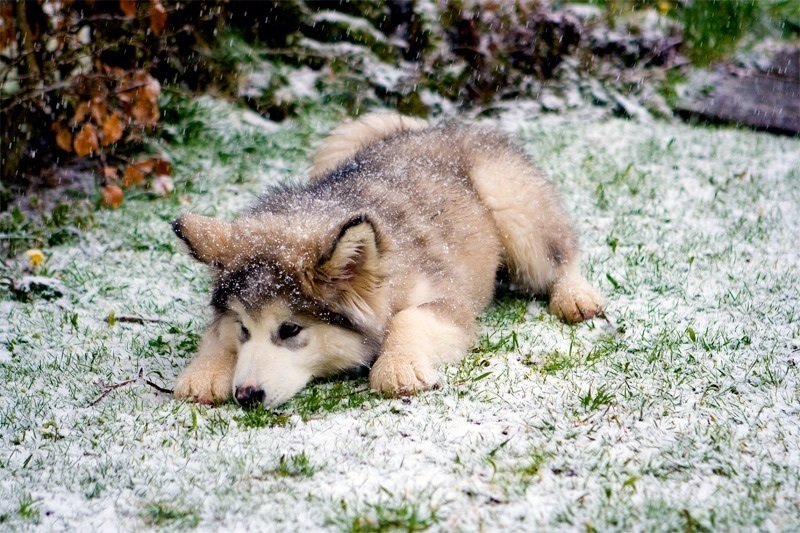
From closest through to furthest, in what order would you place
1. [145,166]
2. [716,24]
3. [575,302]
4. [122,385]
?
[122,385]
[575,302]
[145,166]
[716,24]

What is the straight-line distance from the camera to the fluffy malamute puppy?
351cm

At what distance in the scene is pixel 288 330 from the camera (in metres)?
3.57

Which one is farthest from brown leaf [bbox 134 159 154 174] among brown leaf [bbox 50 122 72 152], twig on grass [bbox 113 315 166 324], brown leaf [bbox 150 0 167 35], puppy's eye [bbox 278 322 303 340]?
puppy's eye [bbox 278 322 303 340]

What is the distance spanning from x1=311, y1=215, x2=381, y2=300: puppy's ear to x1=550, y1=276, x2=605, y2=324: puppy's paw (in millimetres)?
1416

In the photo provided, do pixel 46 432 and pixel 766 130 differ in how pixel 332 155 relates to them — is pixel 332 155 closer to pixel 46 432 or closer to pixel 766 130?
pixel 46 432

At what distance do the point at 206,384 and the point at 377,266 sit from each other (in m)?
0.99

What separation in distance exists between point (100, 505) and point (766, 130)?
7620 millimetres

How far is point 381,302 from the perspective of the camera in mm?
3736

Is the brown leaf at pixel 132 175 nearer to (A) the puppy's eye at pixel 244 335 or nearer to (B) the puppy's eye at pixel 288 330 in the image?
(A) the puppy's eye at pixel 244 335

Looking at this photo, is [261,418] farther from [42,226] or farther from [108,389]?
[42,226]

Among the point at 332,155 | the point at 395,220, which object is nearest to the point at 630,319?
the point at 395,220

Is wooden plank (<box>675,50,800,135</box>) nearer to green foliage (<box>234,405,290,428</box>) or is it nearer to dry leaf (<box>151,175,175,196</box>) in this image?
dry leaf (<box>151,175,175,196</box>)

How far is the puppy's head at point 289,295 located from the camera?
344 cm

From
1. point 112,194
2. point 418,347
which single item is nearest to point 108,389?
point 418,347
